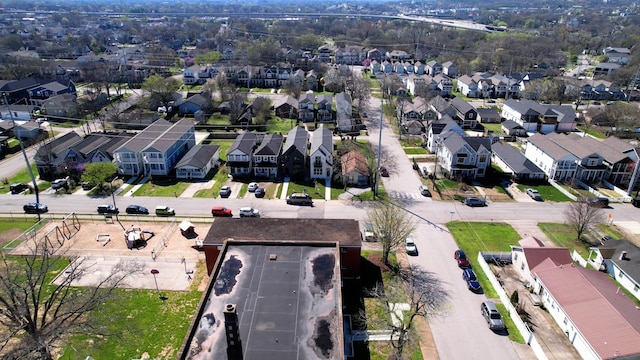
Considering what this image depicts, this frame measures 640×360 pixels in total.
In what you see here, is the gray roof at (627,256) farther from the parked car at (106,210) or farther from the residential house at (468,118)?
the parked car at (106,210)

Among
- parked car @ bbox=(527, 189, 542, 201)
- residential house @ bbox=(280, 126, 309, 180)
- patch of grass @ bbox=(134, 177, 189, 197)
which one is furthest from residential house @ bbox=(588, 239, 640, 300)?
patch of grass @ bbox=(134, 177, 189, 197)

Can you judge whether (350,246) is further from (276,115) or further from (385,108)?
(385,108)

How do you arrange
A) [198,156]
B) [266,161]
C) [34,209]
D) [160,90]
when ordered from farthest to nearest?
[160,90], [198,156], [266,161], [34,209]

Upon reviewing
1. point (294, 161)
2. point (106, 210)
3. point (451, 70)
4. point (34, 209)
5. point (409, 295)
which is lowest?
point (34, 209)

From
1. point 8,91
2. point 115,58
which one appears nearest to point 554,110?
point 8,91

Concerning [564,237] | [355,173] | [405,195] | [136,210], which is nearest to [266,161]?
[355,173]

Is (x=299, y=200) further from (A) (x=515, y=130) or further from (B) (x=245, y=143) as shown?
(A) (x=515, y=130)

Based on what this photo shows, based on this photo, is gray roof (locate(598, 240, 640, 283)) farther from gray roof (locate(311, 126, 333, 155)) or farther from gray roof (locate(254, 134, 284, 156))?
gray roof (locate(254, 134, 284, 156))
